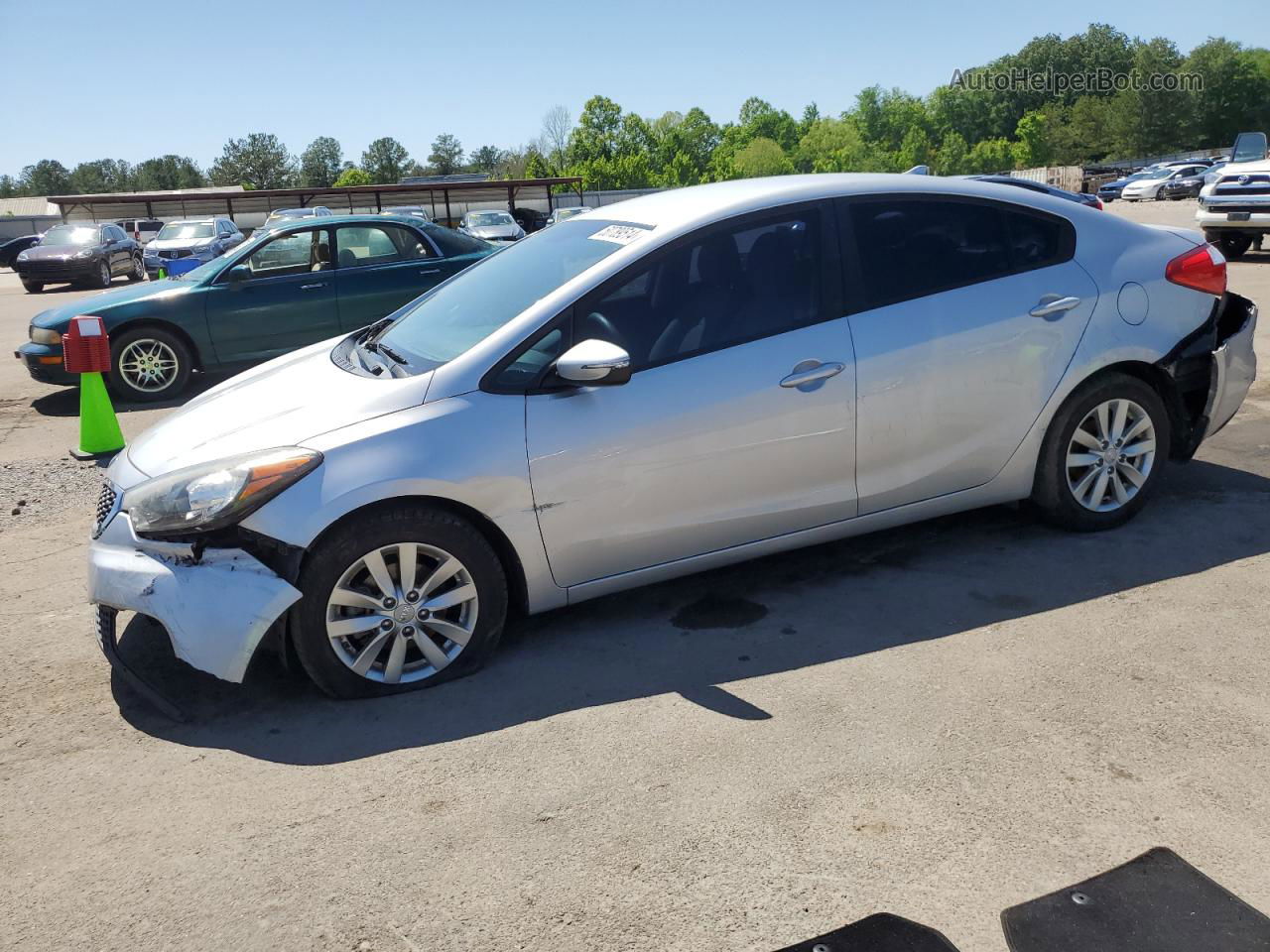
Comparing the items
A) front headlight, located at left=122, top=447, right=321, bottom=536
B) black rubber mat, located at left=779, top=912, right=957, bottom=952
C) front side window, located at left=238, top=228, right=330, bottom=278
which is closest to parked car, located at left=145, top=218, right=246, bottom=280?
front side window, located at left=238, top=228, right=330, bottom=278

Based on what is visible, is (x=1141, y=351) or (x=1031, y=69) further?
(x=1031, y=69)

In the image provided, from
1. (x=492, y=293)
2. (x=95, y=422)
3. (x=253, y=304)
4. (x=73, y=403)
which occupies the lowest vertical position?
(x=73, y=403)

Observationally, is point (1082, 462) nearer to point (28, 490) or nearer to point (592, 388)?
point (592, 388)

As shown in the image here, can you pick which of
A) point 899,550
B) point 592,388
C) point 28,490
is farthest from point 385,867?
point 28,490

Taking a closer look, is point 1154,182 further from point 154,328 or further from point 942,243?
point 942,243

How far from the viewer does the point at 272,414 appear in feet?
13.1

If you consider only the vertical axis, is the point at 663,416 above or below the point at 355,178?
below

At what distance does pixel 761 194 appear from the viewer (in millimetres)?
4348

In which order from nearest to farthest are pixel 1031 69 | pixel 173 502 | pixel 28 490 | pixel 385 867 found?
1. pixel 385 867
2. pixel 173 502
3. pixel 28 490
4. pixel 1031 69

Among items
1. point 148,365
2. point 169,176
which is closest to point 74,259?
point 148,365

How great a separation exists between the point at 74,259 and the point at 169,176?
423 ft

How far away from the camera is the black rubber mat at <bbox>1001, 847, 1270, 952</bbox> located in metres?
2.41

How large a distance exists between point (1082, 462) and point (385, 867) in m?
3.47

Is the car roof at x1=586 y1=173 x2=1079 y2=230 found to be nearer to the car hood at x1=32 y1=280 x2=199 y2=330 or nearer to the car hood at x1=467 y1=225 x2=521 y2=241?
the car hood at x1=32 y1=280 x2=199 y2=330
